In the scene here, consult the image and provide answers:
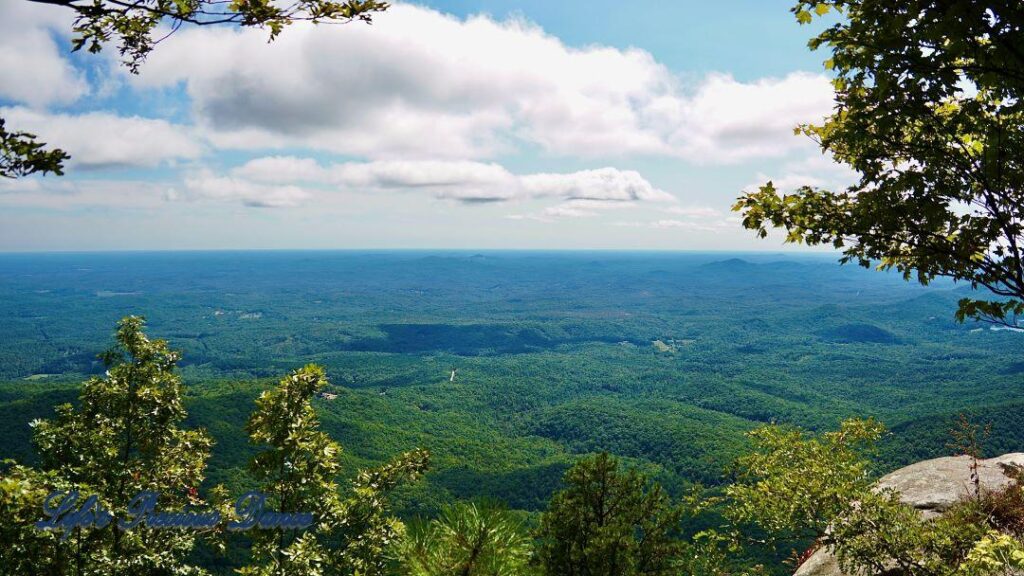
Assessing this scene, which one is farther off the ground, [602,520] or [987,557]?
[987,557]

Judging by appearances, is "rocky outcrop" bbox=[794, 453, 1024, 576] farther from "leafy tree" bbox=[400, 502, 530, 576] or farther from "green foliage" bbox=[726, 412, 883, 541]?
"leafy tree" bbox=[400, 502, 530, 576]

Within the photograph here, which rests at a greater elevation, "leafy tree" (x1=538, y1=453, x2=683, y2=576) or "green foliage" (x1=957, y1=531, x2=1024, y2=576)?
"green foliage" (x1=957, y1=531, x2=1024, y2=576)

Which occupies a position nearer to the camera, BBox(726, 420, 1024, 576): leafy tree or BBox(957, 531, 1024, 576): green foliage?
BBox(957, 531, 1024, 576): green foliage

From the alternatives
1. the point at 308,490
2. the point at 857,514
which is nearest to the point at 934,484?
the point at 857,514

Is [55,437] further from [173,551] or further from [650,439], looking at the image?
[650,439]

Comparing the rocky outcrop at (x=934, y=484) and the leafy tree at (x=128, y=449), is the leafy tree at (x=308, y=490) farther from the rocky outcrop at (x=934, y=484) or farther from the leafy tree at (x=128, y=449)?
the rocky outcrop at (x=934, y=484)

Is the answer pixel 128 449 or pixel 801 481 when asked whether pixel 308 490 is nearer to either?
pixel 128 449

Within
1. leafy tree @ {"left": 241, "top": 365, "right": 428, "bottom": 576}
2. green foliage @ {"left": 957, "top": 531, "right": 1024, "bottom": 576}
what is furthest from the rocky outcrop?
leafy tree @ {"left": 241, "top": 365, "right": 428, "bottom": 576}
